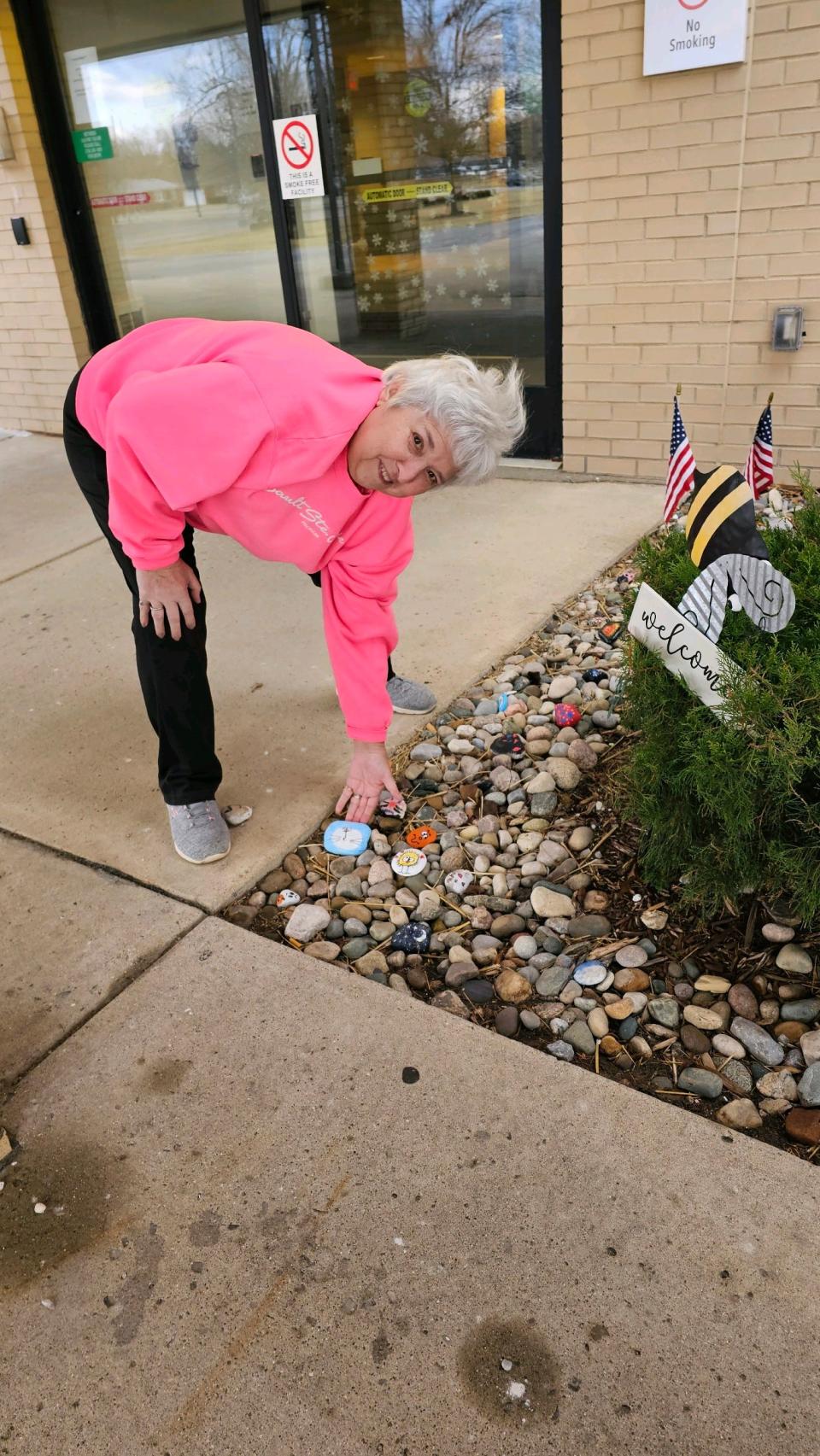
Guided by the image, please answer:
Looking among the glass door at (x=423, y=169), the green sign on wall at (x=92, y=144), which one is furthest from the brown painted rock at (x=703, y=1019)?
the green sign on wall at (x=92, y=144)

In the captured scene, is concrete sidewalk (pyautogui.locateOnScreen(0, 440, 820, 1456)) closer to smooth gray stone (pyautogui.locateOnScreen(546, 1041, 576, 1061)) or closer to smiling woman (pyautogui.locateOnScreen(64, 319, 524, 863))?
smooth gray stone (pyautogui.locateOnScreen(546, 1041, 576, 1061))

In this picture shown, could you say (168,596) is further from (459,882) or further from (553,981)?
(553,981)

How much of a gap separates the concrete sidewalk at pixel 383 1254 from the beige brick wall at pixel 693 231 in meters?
3.42

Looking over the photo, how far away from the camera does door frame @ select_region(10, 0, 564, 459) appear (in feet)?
14.9

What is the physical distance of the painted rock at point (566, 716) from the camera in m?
2.99

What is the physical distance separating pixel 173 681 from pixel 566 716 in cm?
116

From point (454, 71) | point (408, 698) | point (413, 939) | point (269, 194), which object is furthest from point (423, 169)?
point (413, 939)

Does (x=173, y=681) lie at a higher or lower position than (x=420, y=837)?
higher

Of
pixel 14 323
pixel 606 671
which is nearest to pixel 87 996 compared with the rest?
pixel 606 671

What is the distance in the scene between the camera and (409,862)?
2514 millimetres

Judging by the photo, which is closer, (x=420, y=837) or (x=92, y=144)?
(x=420, y=837)

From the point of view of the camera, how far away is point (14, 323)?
696 cm

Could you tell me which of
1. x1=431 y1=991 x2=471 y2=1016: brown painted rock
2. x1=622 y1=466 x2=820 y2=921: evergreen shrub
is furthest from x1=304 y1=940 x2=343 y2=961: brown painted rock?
x1=622 y1=466 x2=820 y2=921: evergreen shrub

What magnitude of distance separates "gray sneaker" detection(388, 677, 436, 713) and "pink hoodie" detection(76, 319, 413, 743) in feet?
2.04
